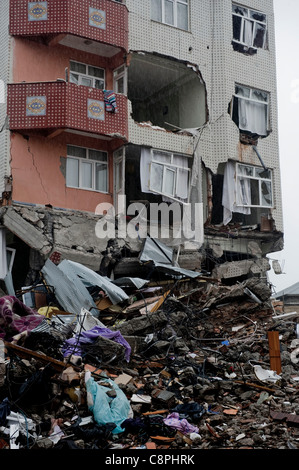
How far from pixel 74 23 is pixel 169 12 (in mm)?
4098

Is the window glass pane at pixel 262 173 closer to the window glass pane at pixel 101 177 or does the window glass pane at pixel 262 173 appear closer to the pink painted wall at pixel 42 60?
the window glass pane at pixel 101 177

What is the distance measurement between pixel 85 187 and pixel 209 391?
10480mm

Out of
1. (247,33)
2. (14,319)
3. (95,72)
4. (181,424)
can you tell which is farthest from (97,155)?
(181,424)

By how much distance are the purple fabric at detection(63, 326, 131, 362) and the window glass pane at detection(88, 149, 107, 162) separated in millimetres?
9217

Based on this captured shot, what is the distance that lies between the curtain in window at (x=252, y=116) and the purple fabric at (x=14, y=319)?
41.3ft

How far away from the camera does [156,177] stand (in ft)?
70.2

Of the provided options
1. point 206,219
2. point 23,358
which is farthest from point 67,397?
point 206,219

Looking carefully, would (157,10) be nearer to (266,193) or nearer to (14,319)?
(266,193)

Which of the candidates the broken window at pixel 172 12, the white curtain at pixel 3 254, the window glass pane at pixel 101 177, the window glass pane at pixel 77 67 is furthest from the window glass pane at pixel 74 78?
the white curtain at pixel 3 254

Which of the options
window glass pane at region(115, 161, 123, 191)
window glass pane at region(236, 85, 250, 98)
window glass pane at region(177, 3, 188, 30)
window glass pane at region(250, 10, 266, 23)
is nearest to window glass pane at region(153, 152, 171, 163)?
window glass pane at region(115, 161, 123, 191)

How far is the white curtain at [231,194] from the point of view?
2262cm
